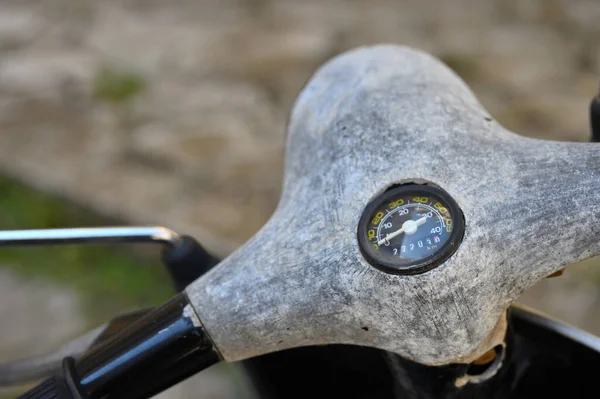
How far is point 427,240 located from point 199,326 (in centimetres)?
18

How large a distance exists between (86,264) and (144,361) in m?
1.33

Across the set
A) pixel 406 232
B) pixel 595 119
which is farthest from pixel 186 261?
pixel 595 119

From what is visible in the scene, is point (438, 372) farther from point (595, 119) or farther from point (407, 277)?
point (595, 119)

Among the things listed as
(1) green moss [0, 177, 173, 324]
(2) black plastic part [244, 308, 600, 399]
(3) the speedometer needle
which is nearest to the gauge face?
(3) the speedometer needle

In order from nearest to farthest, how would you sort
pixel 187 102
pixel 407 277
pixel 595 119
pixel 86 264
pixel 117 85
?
pixel 407 277 < pixel 595 119 < pixel 86 264 < pixel 187 102 < pixel 117 85

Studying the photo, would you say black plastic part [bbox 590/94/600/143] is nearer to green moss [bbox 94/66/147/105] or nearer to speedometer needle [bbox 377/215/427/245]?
speedometer needle [bbox 377/215/427/245]

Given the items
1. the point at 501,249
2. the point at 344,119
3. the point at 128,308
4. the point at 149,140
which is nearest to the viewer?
the point at 501,249

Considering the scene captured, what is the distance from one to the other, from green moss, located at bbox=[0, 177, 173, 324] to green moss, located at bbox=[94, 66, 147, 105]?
412 mm

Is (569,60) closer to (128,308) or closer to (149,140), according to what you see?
(149,140)

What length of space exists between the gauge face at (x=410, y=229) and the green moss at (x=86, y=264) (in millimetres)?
1193

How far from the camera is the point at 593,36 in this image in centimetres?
213

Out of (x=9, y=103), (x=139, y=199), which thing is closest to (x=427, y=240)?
(x=139, y=199)

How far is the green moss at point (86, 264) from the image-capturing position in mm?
1683

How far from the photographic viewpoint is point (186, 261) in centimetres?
67
